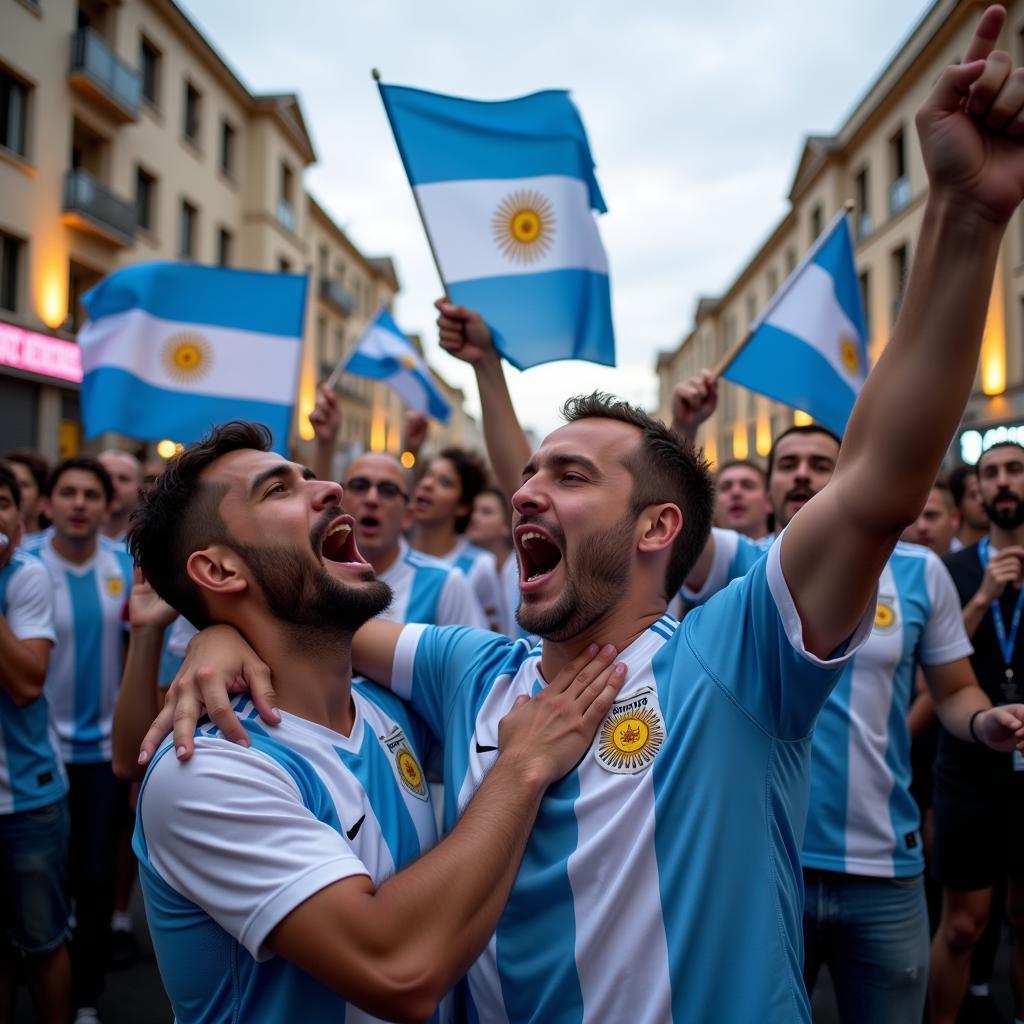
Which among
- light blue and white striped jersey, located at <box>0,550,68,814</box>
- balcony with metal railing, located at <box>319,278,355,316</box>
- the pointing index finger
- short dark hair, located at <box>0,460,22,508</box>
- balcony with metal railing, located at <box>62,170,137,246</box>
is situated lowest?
light blue and white striped jersey, located at <box>0,550,68,814</box>

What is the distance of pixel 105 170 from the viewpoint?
17.3m

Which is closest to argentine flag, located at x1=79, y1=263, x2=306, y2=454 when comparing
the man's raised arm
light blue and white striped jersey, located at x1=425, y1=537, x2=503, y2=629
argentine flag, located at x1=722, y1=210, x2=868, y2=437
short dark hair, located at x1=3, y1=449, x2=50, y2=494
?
short dark hair, located at x1=3, y1=449, x2=50, y2=494

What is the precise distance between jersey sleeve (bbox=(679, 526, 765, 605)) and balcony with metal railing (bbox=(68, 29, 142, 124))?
16320 millimetres

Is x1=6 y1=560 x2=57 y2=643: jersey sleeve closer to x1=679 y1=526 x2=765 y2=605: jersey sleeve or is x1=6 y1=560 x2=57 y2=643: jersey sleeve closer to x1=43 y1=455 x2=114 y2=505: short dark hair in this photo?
x1=43 y1=455 x2=114 y2=505: short dark hair

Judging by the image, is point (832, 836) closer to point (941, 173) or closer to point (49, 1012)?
point (941, 173)

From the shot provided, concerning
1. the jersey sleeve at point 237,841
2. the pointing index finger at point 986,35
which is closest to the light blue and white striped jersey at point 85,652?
the jersey sleeve at point 237,841

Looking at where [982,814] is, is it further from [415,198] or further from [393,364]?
[393,364]

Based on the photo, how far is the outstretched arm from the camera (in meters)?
2.98

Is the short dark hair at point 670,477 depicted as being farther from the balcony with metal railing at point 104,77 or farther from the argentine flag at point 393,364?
the balcony with metal railing at point 104,77

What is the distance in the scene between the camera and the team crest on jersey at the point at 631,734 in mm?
1646

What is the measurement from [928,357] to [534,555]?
1087 mm

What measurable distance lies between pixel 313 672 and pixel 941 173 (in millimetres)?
1479

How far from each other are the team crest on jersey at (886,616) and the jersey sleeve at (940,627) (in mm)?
149

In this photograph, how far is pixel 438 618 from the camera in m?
4.04
